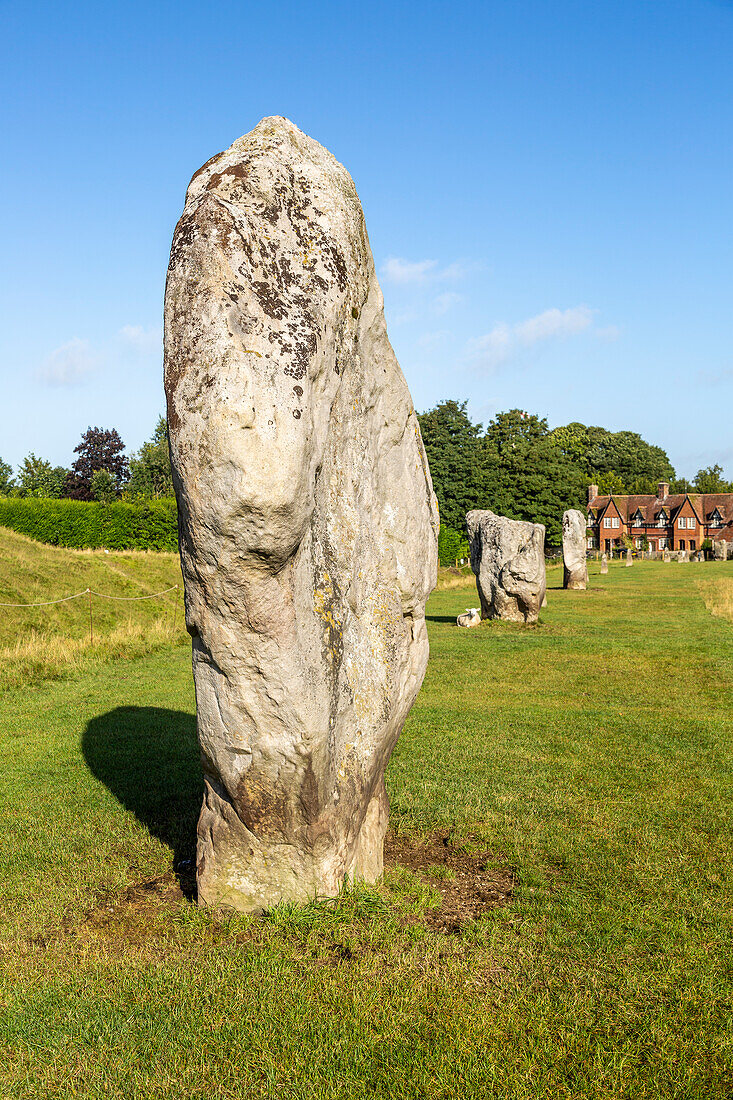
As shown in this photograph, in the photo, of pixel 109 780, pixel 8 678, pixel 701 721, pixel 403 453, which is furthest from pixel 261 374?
pixel 8 678

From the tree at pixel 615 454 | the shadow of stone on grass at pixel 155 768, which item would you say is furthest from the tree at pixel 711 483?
the shadow of stone on grass at pixel 155 768

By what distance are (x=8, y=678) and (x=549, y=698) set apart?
366 inches

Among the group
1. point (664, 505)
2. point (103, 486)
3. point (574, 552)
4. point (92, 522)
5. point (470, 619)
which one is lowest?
point (470, 619)

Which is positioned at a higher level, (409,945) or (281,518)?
(281,518)

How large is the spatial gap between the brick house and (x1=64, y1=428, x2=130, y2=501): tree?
4859 centimetres

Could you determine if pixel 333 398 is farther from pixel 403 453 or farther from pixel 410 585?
pixel 410 585

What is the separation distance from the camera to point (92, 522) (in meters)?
40.9

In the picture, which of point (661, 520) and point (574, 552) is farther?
point (661, 520)

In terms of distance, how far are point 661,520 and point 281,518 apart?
282 ft

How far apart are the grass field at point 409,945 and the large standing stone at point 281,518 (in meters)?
0.63

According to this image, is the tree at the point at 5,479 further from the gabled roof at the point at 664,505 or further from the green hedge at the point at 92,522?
the gabled roof at the point at 664,505

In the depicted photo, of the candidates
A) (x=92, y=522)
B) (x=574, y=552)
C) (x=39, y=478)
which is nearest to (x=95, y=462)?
(x=39, y=478)

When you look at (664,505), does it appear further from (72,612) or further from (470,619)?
(72,612)

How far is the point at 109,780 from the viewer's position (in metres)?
8.81
